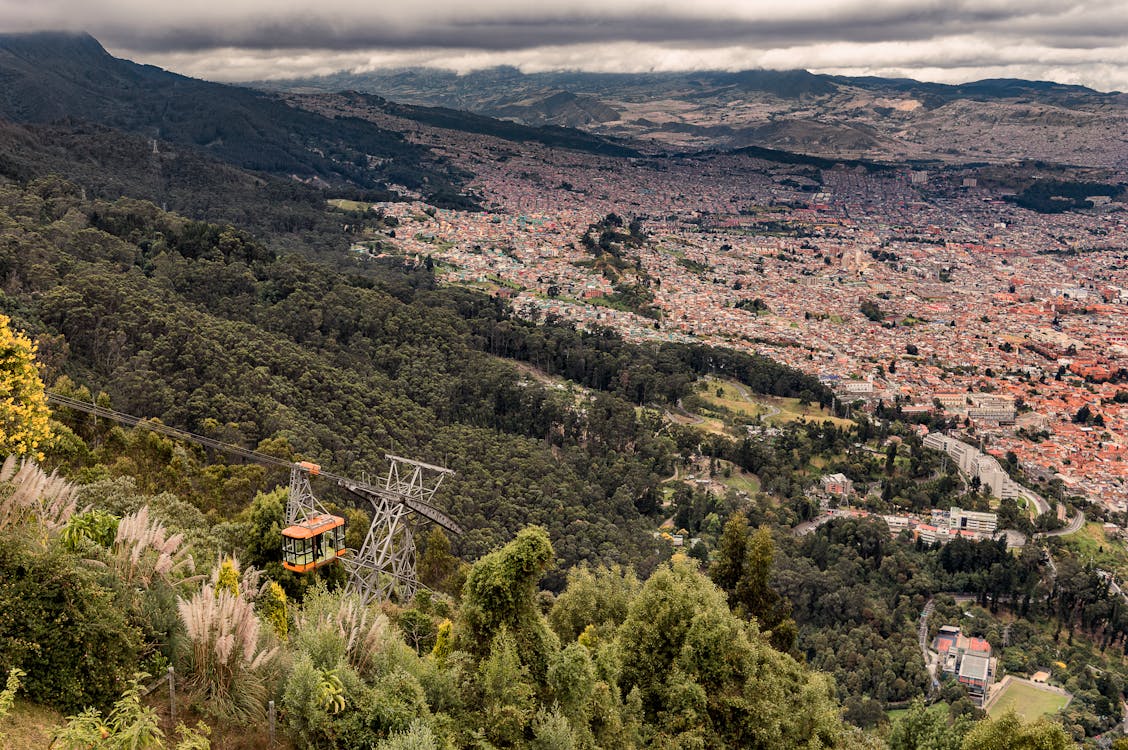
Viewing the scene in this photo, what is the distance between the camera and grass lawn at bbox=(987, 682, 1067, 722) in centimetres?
2452

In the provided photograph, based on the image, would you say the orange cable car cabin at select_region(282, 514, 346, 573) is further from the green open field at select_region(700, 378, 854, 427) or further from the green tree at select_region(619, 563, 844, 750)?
the green open field at select_region(700, 378, 854, 427)

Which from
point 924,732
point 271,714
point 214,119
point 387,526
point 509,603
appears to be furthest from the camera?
point 214,119

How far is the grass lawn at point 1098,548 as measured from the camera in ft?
113

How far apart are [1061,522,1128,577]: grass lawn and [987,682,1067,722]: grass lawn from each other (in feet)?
36.0

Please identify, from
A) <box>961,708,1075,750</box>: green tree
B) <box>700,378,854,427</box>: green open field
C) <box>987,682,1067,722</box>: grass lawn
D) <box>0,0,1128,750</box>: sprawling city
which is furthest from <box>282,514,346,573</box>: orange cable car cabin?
<box>700,378,854,427</box>: green open field

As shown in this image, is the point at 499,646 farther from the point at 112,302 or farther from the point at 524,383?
the point at 524,383

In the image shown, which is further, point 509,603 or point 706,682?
point 706,682

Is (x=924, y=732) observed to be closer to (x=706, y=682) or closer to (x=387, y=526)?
(x=706, y=682)

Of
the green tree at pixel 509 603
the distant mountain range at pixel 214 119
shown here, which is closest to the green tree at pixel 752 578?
the green tree at pixel 509 603

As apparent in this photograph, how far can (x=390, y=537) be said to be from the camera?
49.7 feet

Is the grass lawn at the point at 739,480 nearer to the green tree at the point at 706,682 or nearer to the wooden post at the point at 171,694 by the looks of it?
the green tree at the point at 706,682

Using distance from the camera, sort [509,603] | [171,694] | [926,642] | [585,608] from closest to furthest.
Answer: [171,694] → [509,603] → [585,608] → [926,642]

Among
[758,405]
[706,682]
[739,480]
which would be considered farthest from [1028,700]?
[758,405]

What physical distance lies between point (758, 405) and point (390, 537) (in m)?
40.8
